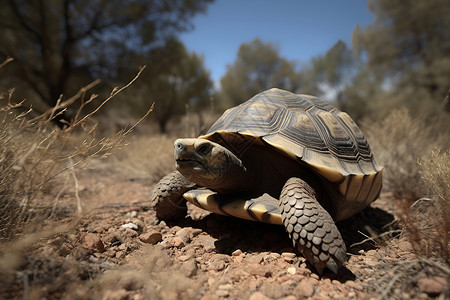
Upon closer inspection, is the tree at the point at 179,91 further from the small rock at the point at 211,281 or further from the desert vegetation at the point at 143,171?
the small rock at the point at 211,281

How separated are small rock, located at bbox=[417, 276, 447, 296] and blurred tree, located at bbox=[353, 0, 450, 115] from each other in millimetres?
8846

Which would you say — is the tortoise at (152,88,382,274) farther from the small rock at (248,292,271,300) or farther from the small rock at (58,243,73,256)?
the small rock at (58,243,73,256)

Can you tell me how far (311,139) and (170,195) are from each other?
1.28 metres

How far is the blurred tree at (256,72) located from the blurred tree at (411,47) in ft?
13.9

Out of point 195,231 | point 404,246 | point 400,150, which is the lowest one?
point 195,231

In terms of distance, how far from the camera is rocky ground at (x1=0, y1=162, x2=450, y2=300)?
1.08 metres

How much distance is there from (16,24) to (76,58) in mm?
1424

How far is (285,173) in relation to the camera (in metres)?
1.87

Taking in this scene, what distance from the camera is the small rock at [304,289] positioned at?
45.9 inches

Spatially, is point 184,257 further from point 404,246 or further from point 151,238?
point 404,246

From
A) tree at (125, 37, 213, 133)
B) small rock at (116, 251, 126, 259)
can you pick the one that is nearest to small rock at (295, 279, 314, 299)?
small rock at (116, 251, 126, 259)

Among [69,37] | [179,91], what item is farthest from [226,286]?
[179,91]

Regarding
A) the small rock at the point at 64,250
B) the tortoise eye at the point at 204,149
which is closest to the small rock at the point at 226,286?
the tortoise eye at the point at 204,149

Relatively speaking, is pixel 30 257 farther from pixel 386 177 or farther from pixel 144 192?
pixel 386 177
